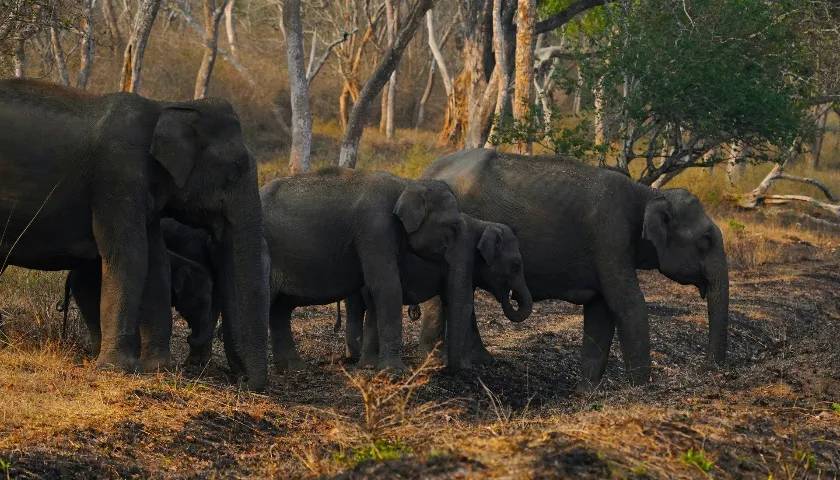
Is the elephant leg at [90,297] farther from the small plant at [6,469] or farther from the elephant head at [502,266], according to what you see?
the small plant at [6,469]

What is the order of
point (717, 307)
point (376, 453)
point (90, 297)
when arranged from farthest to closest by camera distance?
point (717, 307), point (90, 297), point (376, 453)

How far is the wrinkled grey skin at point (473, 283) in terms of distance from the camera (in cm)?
1259

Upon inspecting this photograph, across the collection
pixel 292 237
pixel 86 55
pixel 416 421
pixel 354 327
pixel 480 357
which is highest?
pixel 86 55

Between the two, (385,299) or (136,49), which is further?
(136,49)

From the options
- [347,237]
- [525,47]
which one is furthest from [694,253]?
[525,47]

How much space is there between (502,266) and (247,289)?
2.89 m

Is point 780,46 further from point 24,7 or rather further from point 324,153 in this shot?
point 324,153

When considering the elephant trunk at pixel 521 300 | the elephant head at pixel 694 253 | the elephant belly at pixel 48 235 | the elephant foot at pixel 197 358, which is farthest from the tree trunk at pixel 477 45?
the elephant belly at pixel 48 235

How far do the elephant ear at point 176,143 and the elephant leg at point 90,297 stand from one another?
139cm

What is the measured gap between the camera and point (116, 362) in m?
10.0

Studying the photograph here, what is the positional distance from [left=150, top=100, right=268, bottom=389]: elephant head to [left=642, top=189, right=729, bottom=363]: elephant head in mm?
3915

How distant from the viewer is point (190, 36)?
153 ft

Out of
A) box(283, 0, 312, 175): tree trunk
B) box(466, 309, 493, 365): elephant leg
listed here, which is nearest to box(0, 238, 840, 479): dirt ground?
box(466, 309, 493, 365): elephant leg

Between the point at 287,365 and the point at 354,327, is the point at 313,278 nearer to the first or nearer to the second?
the point at 287,365
